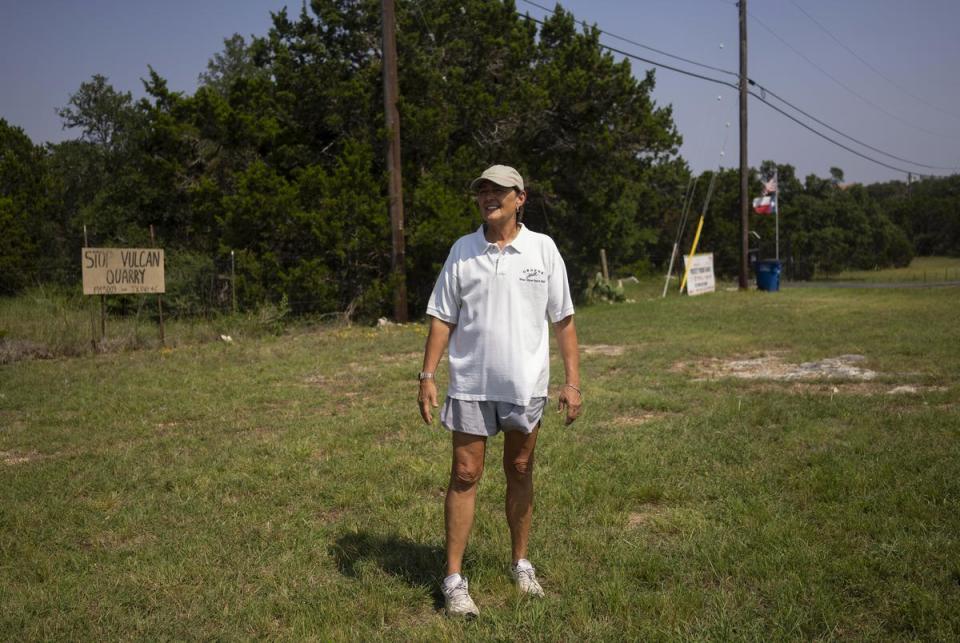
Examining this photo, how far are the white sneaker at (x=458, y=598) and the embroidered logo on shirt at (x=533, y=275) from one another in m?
1.41

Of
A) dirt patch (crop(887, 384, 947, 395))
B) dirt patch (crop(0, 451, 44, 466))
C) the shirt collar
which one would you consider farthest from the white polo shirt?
dirt patch (crop(887, 384, 947, 395))

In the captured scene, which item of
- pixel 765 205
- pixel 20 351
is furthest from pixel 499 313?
pixel 765 205

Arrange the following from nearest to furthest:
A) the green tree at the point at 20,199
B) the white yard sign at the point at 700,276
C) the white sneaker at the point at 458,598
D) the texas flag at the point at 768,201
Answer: the white sneaker at the point at 458,598 < the green tree at the point at 20,199 < the white yard sign at the point at 700,276 < the texas flag at the point at 768,201

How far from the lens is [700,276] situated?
28.0 metres

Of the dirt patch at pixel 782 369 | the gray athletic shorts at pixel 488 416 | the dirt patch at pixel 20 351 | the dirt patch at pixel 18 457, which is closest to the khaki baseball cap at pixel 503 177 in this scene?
the gray athletic shorts at pixel 488 416

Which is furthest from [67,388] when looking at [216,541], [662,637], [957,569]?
[957,569]

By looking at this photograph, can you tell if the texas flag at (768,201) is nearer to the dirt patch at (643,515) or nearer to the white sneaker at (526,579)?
the dirt patch at (643,515)

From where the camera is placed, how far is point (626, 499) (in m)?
5.27

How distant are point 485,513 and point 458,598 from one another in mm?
1333

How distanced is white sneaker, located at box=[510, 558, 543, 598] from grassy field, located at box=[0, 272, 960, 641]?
0.25 ft

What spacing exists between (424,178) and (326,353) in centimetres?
756

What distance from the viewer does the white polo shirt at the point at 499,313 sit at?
3.69 meters

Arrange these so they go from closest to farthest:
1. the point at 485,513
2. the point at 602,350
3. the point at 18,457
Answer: the point at 485,513 → the point at 18,457 → the point at 602,350

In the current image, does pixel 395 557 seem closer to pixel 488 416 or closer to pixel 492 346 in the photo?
pixel 488 416
